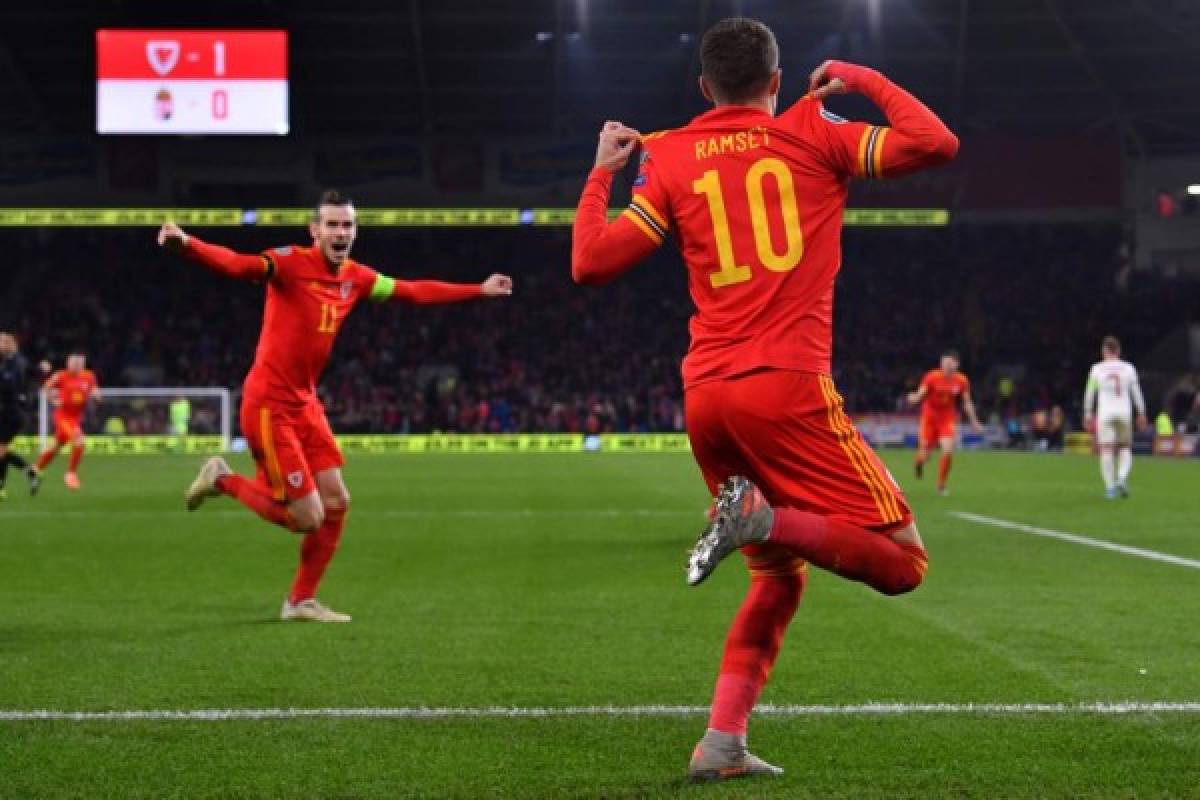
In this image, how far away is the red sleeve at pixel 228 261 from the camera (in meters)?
7.52

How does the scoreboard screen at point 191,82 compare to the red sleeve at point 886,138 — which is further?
the scoreboard screen at point 191,82

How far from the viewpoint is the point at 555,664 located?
22.5 feet

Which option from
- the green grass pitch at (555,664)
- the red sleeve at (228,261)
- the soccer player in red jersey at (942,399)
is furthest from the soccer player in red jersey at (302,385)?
the soccer player in red jersey at (942,399)

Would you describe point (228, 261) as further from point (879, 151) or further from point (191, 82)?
point (191, 82)

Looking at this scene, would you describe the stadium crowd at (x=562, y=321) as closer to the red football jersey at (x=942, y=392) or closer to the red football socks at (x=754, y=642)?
the red football jersey at (x=942, y=392)

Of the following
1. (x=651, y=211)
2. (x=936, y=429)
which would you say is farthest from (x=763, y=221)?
Result: (x=936, y=429)

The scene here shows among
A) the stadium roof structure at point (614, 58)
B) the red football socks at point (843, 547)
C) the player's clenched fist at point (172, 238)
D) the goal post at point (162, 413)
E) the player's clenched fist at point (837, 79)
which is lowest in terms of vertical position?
the goal post at point (162, 413)

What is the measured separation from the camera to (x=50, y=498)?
20.8m

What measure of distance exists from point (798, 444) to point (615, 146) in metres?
1.08

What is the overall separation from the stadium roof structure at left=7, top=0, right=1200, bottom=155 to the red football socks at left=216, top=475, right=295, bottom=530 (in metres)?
32.4

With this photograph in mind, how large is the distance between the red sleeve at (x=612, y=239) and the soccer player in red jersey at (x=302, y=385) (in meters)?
3.81

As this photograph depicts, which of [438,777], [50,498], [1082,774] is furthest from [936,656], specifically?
[50,498]

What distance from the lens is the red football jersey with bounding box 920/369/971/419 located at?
23047 mm

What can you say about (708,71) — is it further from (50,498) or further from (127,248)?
(127,248)
